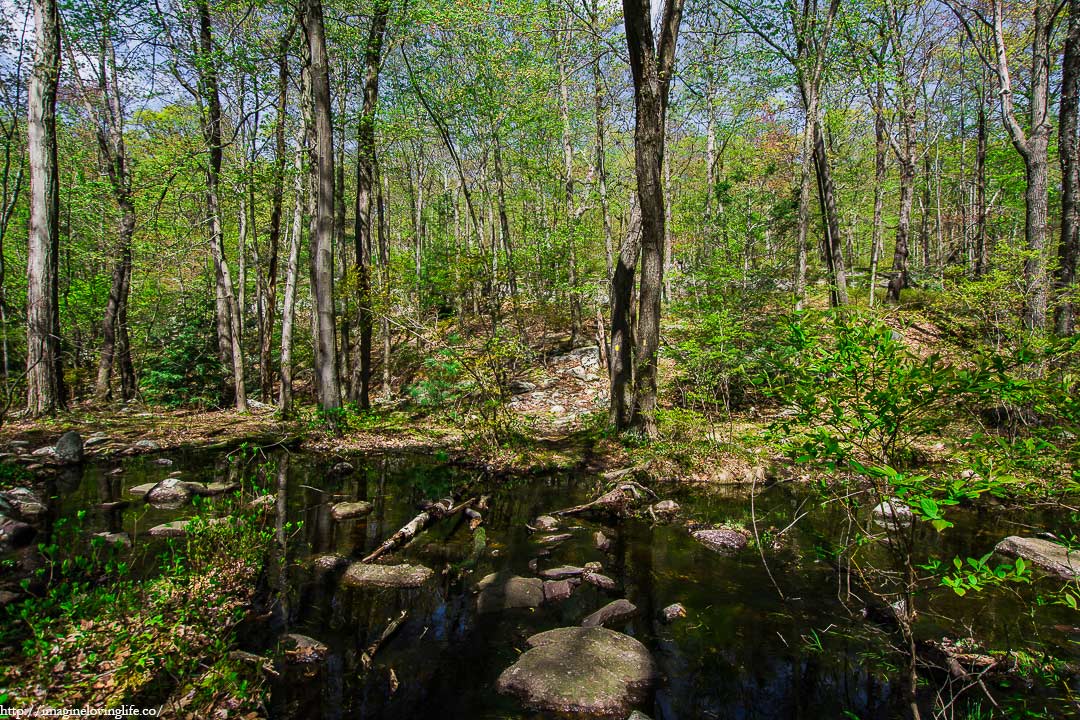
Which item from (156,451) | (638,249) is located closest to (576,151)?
(638,249)

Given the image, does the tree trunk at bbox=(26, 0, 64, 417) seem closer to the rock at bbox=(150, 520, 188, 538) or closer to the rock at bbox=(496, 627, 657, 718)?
the rock at bbox=(150, 520, 188, 538)

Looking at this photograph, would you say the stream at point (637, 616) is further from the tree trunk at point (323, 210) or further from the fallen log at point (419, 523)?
the tree trunk at point (323, 210)

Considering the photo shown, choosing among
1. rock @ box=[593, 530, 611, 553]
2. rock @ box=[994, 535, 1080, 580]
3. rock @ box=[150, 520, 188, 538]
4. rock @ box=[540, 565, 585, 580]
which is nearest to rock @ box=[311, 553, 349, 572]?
rock @ box=[150, 520, 188, 538]

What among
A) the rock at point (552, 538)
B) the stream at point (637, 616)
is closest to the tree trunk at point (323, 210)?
the stream at point (637, 616)

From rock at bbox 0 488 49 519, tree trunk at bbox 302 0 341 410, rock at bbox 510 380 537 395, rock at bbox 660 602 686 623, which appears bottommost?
rock at bbox 660 602 686 623

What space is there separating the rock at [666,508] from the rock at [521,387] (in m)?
9.73

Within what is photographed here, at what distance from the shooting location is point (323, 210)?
10922 mm

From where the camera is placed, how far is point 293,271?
1387 centimetres

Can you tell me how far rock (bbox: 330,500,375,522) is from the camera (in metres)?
6.60

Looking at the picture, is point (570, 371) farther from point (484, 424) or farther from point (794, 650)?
point (794, 650)

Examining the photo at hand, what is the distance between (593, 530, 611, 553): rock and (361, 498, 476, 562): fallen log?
198cm

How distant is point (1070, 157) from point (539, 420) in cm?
1373

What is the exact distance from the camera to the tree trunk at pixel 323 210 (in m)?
10.9

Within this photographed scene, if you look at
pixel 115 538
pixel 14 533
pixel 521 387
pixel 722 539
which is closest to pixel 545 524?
pixel 722 539
